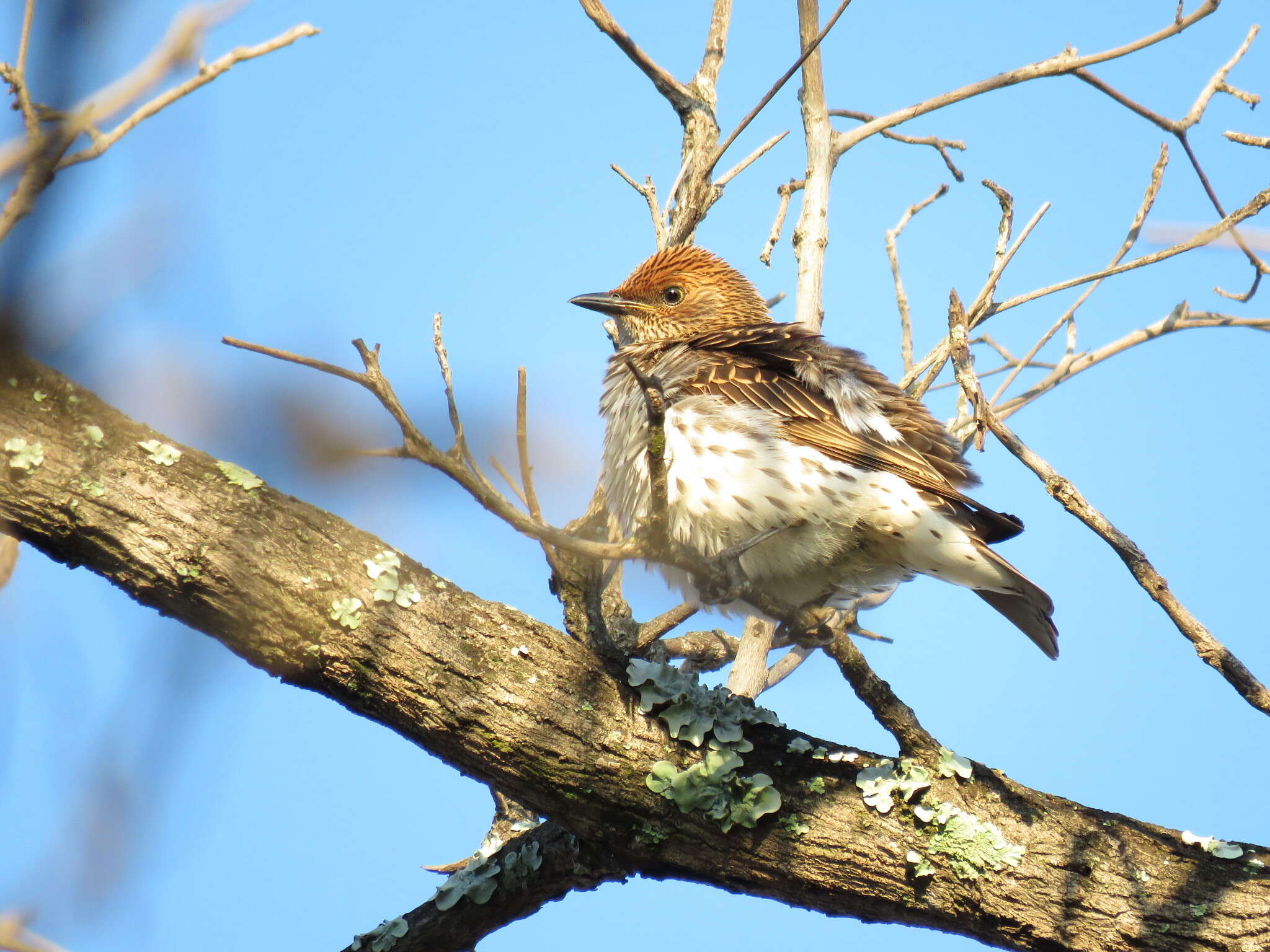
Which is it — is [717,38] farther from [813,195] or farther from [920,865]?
[920,865]

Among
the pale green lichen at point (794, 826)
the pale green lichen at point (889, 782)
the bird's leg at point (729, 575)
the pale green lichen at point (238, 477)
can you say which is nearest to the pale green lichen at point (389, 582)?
the pale green lichen at point (238, 477)

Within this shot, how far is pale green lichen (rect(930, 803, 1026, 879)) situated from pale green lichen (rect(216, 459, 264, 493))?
2.11 meters

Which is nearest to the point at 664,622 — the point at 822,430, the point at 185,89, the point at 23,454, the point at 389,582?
the point at 822,430

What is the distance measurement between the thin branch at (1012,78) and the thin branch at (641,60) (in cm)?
79

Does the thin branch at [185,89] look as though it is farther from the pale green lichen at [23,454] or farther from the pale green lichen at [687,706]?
the pale green lichen at [687,706]

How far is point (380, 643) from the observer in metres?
2.95

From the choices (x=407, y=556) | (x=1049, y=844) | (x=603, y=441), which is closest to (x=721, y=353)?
(x=603, y=441)

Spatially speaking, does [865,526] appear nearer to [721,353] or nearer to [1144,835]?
[721,353]

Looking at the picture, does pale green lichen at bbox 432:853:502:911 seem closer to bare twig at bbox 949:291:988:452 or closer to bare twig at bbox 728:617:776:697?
bare twig at bbox 728:617:776:697

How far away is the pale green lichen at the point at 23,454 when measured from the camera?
2.81 metres

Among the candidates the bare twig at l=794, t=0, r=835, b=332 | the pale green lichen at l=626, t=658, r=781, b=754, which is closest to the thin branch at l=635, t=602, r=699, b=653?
the pale green lichen at l=626, t=658, r=781, b=754

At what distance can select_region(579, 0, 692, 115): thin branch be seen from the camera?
16.5 ft

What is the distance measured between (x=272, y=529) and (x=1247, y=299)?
4.21m

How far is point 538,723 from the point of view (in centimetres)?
301
